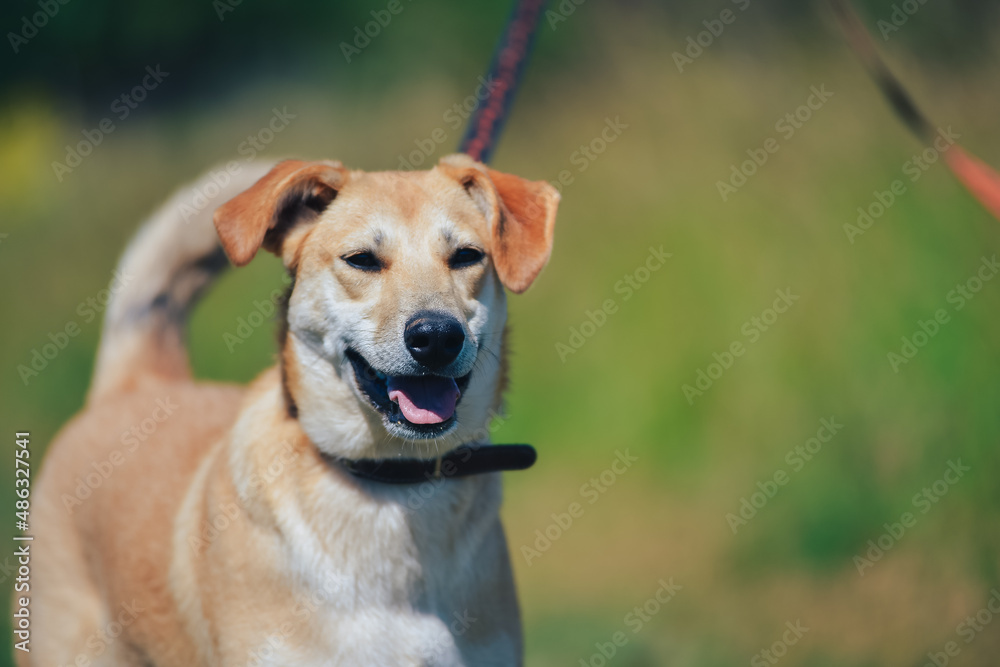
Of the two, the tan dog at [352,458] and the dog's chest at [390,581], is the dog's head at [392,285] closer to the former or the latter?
the tan dog at [352,458]

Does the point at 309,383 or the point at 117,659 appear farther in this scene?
the point at 117,659

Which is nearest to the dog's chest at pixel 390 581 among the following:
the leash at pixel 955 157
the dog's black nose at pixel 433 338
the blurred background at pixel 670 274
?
the dog's black nose at pixel 433 338

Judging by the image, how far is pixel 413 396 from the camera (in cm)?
227

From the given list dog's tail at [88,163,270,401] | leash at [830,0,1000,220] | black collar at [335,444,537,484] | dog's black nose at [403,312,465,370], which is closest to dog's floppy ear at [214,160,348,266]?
dog's black nose at [403,312,465,370]

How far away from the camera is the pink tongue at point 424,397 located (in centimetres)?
223

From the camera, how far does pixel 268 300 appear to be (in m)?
6.34

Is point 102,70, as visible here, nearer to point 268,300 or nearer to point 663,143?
point 268,300

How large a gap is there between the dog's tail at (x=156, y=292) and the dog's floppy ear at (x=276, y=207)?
2.59 feet

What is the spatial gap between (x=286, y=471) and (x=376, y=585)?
379 mm

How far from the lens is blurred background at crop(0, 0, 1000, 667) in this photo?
4.22 meters

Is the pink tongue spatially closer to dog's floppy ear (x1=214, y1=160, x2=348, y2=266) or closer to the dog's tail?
dog's floppy ear (x1=214, y1=160, x2=348, y2=266)

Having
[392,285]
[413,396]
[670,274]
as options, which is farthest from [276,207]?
[670,274]

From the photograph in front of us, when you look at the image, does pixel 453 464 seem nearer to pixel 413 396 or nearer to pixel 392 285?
pixel 413 396

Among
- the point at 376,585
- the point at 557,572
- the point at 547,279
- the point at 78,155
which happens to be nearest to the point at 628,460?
the point at 557,572
